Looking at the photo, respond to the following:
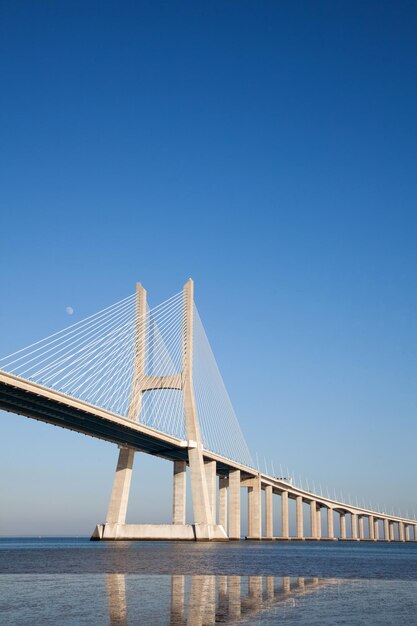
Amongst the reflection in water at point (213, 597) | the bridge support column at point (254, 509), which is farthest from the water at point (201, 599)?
the bridge support column at point (254, 509)

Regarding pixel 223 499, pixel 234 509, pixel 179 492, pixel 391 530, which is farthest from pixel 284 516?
pixel 391 530

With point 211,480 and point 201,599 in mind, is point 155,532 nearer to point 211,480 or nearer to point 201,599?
point 211,480

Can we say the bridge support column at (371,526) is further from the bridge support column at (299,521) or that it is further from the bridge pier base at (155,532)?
the bridge pier base at (155,532)

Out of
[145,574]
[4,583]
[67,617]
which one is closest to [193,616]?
[67,617]

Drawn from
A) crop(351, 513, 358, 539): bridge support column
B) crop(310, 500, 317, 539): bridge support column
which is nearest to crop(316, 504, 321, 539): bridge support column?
crop(310, 500, 317, 539): bridge support column

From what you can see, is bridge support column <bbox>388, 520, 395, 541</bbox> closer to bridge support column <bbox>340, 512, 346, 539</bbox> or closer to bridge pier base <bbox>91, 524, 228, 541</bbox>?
bridge support column <bbox>340, 512, 346, 539</bbox>

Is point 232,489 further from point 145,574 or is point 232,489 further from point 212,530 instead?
point 145,574
